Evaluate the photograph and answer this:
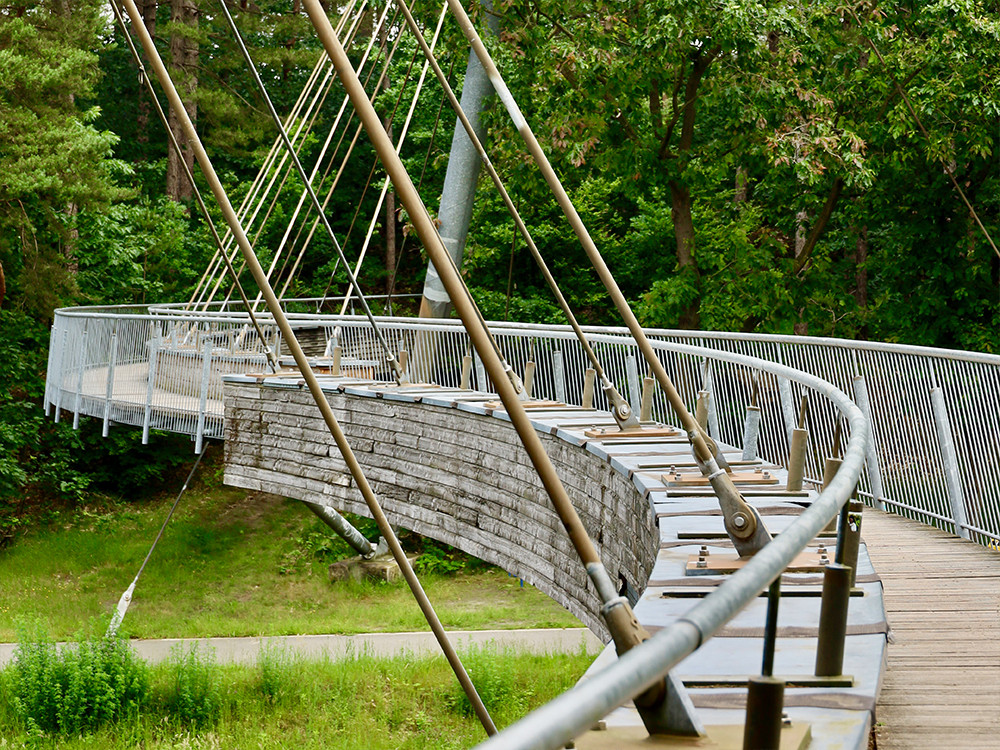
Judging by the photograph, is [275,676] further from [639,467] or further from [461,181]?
[639,467]

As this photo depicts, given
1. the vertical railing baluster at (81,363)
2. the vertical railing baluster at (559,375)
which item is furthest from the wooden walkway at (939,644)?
the vertical railing baluster at (81,363)

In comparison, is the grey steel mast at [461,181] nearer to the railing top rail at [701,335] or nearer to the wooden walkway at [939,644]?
the railing top rail at [701,335]

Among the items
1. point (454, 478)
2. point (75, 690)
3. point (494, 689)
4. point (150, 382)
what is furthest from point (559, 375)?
point (75, 690)

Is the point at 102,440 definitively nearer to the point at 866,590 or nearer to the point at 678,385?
the point at 678,385

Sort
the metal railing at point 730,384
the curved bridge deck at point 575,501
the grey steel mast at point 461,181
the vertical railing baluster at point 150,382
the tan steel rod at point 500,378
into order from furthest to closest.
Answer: the grey steel mast at point 461,181, the vertical railing baluster at point 150,382, the metal railing at point 730,384, the curved bridge deck at point 575,501, the tan steel rod at point 500,378

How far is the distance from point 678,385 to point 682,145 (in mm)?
7574

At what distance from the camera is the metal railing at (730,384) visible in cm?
689

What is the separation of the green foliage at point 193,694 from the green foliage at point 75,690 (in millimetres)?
415

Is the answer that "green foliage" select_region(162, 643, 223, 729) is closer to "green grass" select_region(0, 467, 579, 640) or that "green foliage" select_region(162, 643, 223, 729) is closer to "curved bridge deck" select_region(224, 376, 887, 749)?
"curved bridge deck" select_region(224, 376, 887, 749)

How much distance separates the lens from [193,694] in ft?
45.1

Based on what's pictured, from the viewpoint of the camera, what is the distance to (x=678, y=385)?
10.0 meters

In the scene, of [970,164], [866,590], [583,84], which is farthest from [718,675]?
[970,164]

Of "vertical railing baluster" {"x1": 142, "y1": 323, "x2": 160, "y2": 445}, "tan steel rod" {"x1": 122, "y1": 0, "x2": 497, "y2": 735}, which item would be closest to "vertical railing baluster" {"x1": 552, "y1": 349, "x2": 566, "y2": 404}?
"tan steel rod" {"x1": 122, "y1": 0, "x2": 497, "y2": 735}

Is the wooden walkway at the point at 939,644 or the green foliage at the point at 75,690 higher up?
the wooden walkway at the point at 939,644
